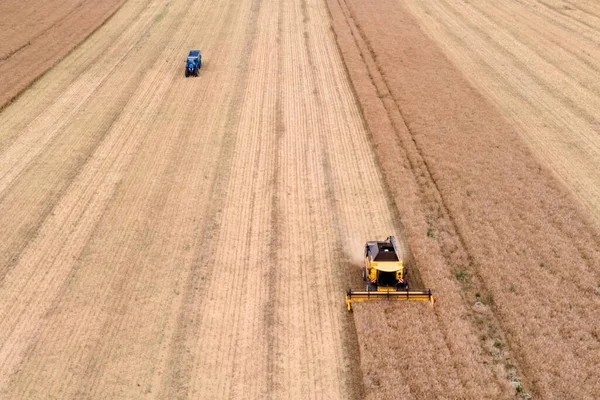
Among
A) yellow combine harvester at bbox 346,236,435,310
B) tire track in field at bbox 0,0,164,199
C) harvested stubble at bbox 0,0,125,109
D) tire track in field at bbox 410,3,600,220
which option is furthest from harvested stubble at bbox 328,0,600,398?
harvested stubble at bbox 0,0,125,109

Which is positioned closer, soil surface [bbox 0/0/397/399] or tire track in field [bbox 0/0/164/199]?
soil surface [bbox 0/0/397/399]

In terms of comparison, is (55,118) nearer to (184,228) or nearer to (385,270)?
(184,228)

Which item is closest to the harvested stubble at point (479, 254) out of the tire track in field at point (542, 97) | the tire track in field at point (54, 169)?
the tire track in field at point (542, 97)

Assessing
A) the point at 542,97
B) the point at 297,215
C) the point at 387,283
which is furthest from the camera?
the point at 542,97

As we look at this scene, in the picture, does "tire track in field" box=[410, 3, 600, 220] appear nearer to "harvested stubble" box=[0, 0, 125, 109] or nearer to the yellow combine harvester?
the yellow combine harvester

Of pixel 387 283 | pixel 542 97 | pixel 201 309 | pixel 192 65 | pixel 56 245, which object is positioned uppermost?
pixel 192 65

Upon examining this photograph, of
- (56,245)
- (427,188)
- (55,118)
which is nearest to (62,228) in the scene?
(56,245)

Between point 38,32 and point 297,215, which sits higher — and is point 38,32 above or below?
above
